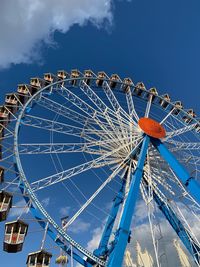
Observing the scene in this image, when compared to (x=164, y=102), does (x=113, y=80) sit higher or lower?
higher

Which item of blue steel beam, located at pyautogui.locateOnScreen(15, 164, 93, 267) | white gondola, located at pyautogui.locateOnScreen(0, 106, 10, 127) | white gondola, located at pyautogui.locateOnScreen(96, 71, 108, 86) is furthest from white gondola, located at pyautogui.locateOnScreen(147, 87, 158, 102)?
blue steel beam, located at pyautogui.locateOnScreen(15, 164, 93, 267)

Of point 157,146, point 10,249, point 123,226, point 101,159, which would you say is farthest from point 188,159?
point 10,249

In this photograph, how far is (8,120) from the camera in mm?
18484

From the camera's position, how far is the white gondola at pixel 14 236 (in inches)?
470

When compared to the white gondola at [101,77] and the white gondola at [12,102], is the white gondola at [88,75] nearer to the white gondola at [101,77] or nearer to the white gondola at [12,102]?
the white gondola at [101,77]

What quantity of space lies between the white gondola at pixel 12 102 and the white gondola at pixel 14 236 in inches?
340

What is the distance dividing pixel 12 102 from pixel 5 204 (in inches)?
328

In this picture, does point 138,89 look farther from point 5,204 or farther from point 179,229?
point 5,204

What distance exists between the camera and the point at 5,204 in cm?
1306

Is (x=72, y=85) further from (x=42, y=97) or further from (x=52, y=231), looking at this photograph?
(x=52, y=231)

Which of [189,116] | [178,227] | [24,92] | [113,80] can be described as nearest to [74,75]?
[113,80]

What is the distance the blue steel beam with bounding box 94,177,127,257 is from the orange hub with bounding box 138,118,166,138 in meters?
3.21

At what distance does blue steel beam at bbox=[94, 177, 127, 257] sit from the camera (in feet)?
55.0

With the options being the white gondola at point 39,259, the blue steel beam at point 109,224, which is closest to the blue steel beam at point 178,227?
the blue steel beam at point 109,224
